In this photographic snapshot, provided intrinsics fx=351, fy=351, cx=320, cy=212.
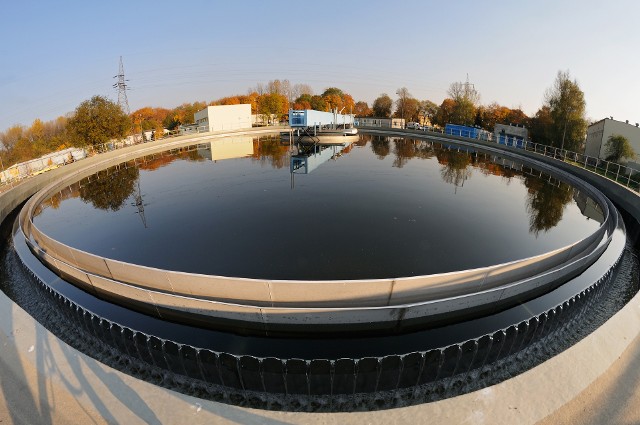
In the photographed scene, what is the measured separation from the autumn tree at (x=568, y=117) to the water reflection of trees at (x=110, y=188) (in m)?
37.9

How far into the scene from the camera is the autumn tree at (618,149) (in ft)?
88.5

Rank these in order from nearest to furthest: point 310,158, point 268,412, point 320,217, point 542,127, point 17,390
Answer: point 268,412
point 17,390
point 320,217
point 310,158
point 542,127

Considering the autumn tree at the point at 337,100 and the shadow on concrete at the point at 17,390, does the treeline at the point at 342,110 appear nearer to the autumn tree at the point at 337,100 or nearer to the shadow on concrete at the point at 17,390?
the autumn tree at the point at 337,100

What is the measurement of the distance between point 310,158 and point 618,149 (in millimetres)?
24811

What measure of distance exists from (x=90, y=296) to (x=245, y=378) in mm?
6398

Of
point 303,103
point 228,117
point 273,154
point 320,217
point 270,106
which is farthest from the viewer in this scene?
point 303,103

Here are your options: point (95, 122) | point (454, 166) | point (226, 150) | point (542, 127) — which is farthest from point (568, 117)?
point (95, 122)

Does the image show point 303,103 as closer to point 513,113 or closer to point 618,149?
point 513,113

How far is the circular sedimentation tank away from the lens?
295 inches

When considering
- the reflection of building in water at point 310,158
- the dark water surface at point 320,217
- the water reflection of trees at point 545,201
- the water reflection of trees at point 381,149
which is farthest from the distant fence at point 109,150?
the reflection of building in water at point 310,158

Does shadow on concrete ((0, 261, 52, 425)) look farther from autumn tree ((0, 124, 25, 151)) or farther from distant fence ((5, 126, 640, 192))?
autumn tree ((0, 124, 25, 151))

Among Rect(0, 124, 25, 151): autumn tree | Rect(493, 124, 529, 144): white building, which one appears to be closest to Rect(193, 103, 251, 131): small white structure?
Rect(493, 124, 529, 144): white building

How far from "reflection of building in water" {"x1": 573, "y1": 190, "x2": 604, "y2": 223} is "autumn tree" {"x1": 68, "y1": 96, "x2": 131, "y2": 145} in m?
39.0

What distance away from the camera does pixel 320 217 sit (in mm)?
16344
